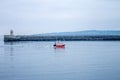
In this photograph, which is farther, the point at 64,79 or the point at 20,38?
the point at 20,38

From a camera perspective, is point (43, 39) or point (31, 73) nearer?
point (31, 73)

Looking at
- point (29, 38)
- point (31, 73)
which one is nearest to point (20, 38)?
point (29, 38)

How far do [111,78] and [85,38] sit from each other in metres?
124

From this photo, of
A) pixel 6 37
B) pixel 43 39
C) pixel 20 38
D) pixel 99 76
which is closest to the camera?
pixel 99 76

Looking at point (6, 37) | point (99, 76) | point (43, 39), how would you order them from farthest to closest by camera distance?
point (43, 39), point (6, 37), point (99, 76)

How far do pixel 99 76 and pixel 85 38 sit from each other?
404 ft

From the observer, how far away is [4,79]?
65.9ft

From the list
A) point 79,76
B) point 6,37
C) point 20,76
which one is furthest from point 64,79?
point 6,37

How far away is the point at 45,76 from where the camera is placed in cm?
2148

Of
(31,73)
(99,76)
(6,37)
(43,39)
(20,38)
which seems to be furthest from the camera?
(43,39)

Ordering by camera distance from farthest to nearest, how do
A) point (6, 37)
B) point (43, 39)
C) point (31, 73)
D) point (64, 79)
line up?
point (43, 39) < point (6, 37) < point (31, 73) < point (64, 79)

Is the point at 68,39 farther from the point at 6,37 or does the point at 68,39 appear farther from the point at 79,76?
the point at 79,76

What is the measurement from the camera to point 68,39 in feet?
471

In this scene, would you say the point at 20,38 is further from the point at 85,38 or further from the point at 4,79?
the point at 4,79
